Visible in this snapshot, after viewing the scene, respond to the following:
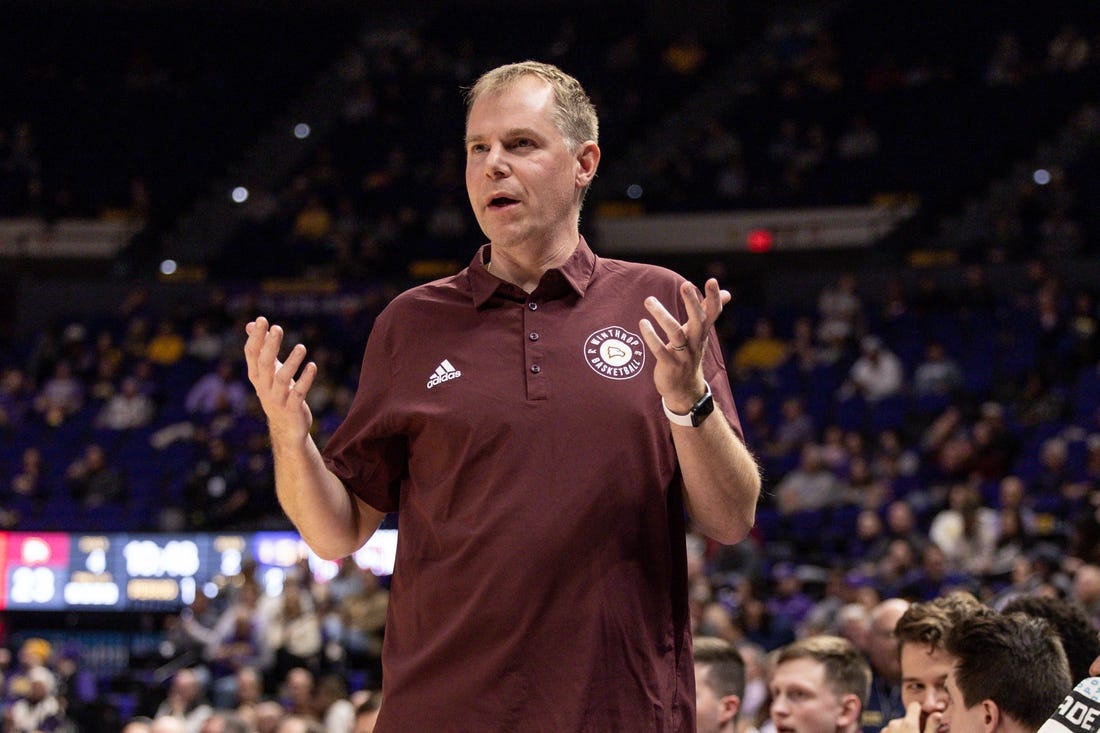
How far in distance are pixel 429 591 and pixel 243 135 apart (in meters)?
18.7

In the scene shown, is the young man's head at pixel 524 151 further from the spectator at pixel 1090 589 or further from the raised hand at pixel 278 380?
the spectator at pixel 1090 589

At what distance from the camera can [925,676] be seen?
3.80 meters

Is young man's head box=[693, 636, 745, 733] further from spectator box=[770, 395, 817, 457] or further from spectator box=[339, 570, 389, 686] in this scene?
spectator box=[770, 395, 817, 457]

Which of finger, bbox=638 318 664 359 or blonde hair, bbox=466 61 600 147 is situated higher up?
blonde hair, bbox=466 61 600 147

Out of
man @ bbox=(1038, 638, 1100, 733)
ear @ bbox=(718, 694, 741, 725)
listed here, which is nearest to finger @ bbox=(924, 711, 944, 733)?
ear @ bbox=(718, 694, 741, 725)

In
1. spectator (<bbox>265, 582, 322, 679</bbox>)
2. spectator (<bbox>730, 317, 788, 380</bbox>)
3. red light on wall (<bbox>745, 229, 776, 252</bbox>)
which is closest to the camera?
spectator (<bbox>265, 582, 322, 679</bbox>)

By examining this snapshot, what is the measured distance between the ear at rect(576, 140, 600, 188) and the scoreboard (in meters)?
10.6

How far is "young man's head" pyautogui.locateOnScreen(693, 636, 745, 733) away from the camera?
4.32 meters

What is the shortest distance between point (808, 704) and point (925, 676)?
54 cm

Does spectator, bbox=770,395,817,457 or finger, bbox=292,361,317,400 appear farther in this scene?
spectator, bbox=770,395,817,457

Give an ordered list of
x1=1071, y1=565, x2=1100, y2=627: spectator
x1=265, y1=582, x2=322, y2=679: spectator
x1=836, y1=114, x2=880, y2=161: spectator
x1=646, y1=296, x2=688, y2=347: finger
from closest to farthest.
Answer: x1=646, y1=296, x2=688, y2=347: finger
x1=1071, y1=565, x2=1100, y2=627: spectator
x1=265, y1=582, x2=322, y2=679: spectator
x1=836, y1=114, x2=880, y2=161: spectator

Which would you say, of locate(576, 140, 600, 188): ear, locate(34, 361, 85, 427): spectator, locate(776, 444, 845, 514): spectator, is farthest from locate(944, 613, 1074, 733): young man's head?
locate(34, 361, 85, 427): spectator

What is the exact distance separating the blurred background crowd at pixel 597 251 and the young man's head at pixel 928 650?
266cm

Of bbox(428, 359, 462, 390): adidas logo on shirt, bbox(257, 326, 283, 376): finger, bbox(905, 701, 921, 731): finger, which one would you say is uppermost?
bbox(257, 326, 283, 376): finger
